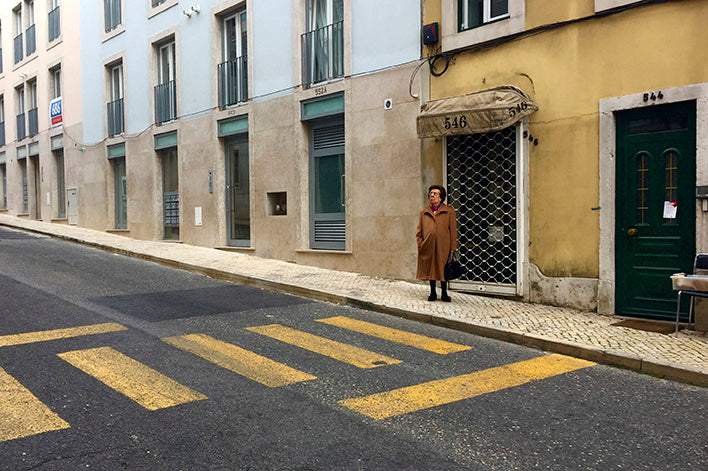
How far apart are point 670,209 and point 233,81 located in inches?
424

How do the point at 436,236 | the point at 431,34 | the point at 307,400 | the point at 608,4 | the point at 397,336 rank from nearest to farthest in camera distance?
the point at 307,400, the point at 397,336, the point at 608,4, the point at 436,236, the point at 431,34

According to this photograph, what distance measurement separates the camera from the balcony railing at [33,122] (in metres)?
25.1

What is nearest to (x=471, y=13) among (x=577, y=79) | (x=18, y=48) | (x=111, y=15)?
(x=577, y=79)

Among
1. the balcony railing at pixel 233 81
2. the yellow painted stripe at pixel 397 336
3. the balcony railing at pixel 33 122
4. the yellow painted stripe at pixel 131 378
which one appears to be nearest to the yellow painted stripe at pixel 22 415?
the yellow painted stripe at pixel 131 378

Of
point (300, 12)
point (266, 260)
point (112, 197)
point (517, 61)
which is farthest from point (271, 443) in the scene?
point (112, 197)

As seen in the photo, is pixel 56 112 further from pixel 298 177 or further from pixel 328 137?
pixel 328 137

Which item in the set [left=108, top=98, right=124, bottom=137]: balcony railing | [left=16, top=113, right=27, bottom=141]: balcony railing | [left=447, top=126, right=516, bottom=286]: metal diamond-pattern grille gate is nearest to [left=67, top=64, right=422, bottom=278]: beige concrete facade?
[left=447, top=126, right=516, bottom=286]: metal diamond-pattern grille gate

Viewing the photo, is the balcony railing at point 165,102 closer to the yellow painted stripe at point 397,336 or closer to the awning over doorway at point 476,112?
the awning over doorway at point 476,112

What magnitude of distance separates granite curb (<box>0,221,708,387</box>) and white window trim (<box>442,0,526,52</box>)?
4508mm

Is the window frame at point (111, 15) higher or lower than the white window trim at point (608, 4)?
higher

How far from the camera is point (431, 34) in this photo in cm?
1029

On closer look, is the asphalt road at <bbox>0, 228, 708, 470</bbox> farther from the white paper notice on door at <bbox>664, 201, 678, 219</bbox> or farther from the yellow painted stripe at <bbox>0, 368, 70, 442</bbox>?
the white paper notice on door at <bbox>664, 201, 678, 219</bbox>

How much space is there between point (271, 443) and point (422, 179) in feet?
24.4

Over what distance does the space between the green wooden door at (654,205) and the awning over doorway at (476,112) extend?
140cm
